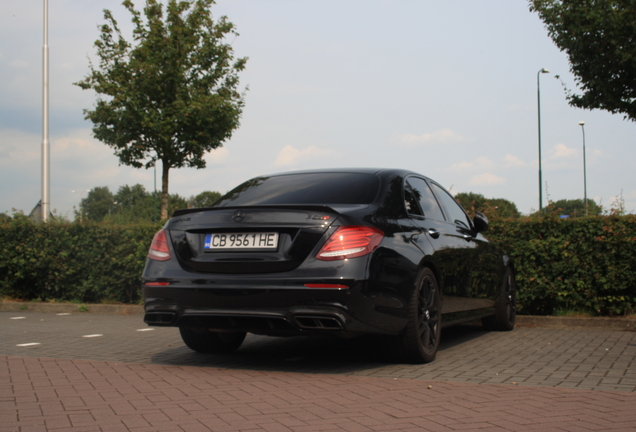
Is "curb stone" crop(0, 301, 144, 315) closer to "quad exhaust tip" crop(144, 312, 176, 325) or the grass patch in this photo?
"quad exhaust tip" crop(144, 312, 176, 325)

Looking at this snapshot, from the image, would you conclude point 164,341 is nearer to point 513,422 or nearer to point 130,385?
point 130,385

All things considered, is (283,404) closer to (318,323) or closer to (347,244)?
(318,323)

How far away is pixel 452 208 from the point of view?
733 centimetres

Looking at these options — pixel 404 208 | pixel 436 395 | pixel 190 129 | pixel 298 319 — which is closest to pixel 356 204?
pixel 404 208

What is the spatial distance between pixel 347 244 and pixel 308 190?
1.02m

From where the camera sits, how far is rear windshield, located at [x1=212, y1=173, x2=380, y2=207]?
559cm

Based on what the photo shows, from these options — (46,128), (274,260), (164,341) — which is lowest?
(164,341)

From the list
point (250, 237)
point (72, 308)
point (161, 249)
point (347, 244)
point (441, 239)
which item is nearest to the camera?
point (347, 244)

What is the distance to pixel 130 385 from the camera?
193 inches

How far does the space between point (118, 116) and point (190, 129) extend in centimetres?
240

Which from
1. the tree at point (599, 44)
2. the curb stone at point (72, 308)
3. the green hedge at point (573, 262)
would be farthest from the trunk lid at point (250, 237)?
the tree at point (599, 44)

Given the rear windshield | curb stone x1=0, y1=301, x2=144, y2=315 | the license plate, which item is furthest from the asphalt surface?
curb stone x1=0, y1=301, x2=144, y2=315

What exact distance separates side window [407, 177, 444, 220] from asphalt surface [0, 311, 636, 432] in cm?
131

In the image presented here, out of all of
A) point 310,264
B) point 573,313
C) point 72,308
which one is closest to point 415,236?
point 310,264
